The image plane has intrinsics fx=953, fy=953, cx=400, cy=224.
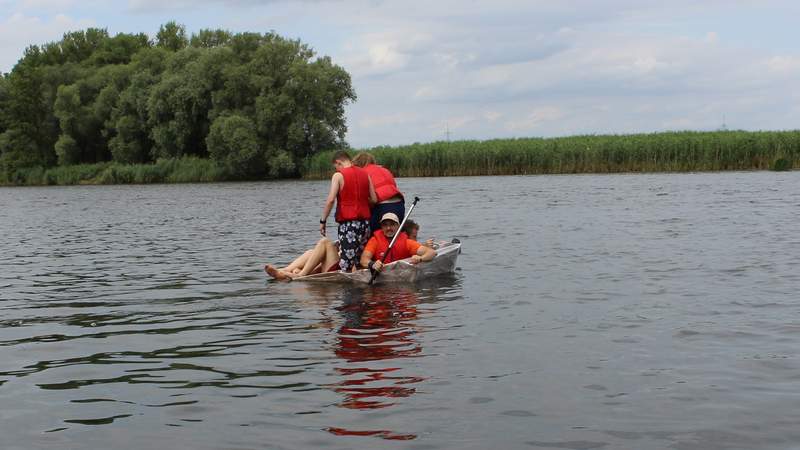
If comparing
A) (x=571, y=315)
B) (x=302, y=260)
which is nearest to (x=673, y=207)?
(x=302, y=260)

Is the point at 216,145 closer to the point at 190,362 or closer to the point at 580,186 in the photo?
the point at 580,186

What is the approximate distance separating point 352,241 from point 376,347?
486cm

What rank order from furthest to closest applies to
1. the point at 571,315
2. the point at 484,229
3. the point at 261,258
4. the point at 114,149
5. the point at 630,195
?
the point at 114,149 → the point at 630,195 → the point at 484,229 → the point at 261,258 → the point at 571,315

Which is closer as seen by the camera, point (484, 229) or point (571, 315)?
point (571, 315)

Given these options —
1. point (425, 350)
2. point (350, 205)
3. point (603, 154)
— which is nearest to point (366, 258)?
point (350, 205)

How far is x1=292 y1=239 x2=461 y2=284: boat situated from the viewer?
1350 centimetres

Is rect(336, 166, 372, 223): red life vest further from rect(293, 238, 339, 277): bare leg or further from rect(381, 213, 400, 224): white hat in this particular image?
rect(293, 238, 339, 277): bare leg

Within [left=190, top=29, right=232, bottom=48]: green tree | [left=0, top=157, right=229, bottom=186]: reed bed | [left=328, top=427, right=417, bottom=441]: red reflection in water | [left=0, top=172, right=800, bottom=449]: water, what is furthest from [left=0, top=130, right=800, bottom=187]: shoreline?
[left=328, top=427, right=417, bottom=441]: red reflection in water

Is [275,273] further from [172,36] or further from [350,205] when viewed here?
[172,36]

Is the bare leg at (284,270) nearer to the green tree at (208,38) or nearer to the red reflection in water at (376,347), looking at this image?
the red reflection in water at (376,347)

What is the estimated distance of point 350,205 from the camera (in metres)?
13.4

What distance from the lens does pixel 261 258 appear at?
59.1 feet

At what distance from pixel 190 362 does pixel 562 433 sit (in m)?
3.78

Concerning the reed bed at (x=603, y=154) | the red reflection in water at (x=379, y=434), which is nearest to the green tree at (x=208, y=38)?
the reed bed at (x=603, y=154)
